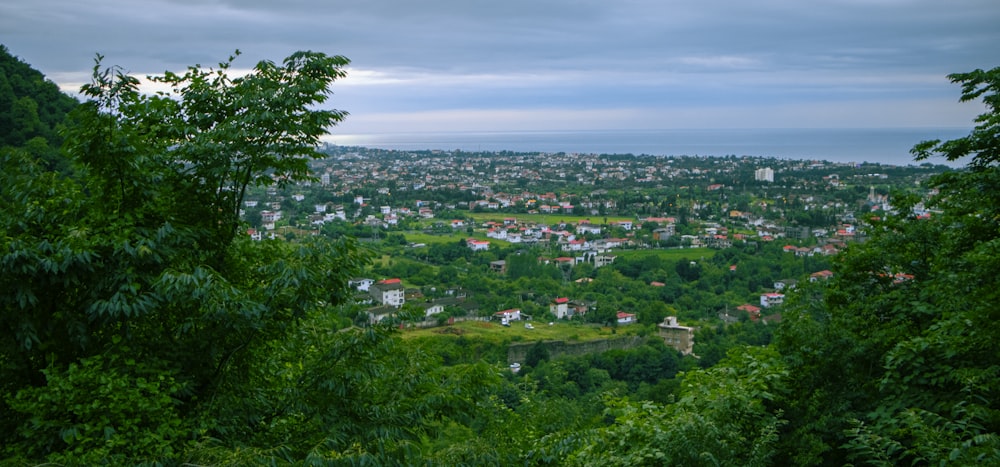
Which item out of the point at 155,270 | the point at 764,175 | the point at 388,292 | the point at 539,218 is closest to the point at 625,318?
the point at 388,292

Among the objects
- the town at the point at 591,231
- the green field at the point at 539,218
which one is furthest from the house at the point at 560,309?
the green field at the point at 539,218

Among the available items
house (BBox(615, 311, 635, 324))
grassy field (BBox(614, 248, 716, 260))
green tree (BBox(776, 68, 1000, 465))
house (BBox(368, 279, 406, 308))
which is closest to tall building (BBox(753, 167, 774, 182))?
grassy field (BBox(614, 248, 716, 260))

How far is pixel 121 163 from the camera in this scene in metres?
4.30

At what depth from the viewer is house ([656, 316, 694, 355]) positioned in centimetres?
2600

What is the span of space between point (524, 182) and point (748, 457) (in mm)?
78596

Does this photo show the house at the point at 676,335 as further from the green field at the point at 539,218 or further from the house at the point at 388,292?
the green field at the point at 539,218

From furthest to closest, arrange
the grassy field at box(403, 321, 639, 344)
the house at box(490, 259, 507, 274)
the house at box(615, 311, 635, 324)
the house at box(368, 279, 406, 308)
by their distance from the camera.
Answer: the house at box(490, 259, 507, 274)
the house at box(615, 311, 635, 324)
the grassy field at box(403, 321, 639, 344)
the house at box(368, 279, 406, 308)

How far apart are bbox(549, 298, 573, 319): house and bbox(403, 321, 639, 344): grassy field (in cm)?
149

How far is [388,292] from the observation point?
27656 millimetres

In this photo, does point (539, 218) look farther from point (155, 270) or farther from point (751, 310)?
A: point (155, 270)

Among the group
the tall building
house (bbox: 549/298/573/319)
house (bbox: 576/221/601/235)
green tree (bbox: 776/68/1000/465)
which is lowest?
house (bbox: 549/298/573/319)

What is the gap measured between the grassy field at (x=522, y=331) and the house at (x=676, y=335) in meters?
1.38

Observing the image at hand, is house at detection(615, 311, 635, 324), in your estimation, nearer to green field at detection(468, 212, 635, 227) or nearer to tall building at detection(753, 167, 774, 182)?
green field at detection(468, 212, 635, 227)

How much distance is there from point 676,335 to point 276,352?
80.0ft
